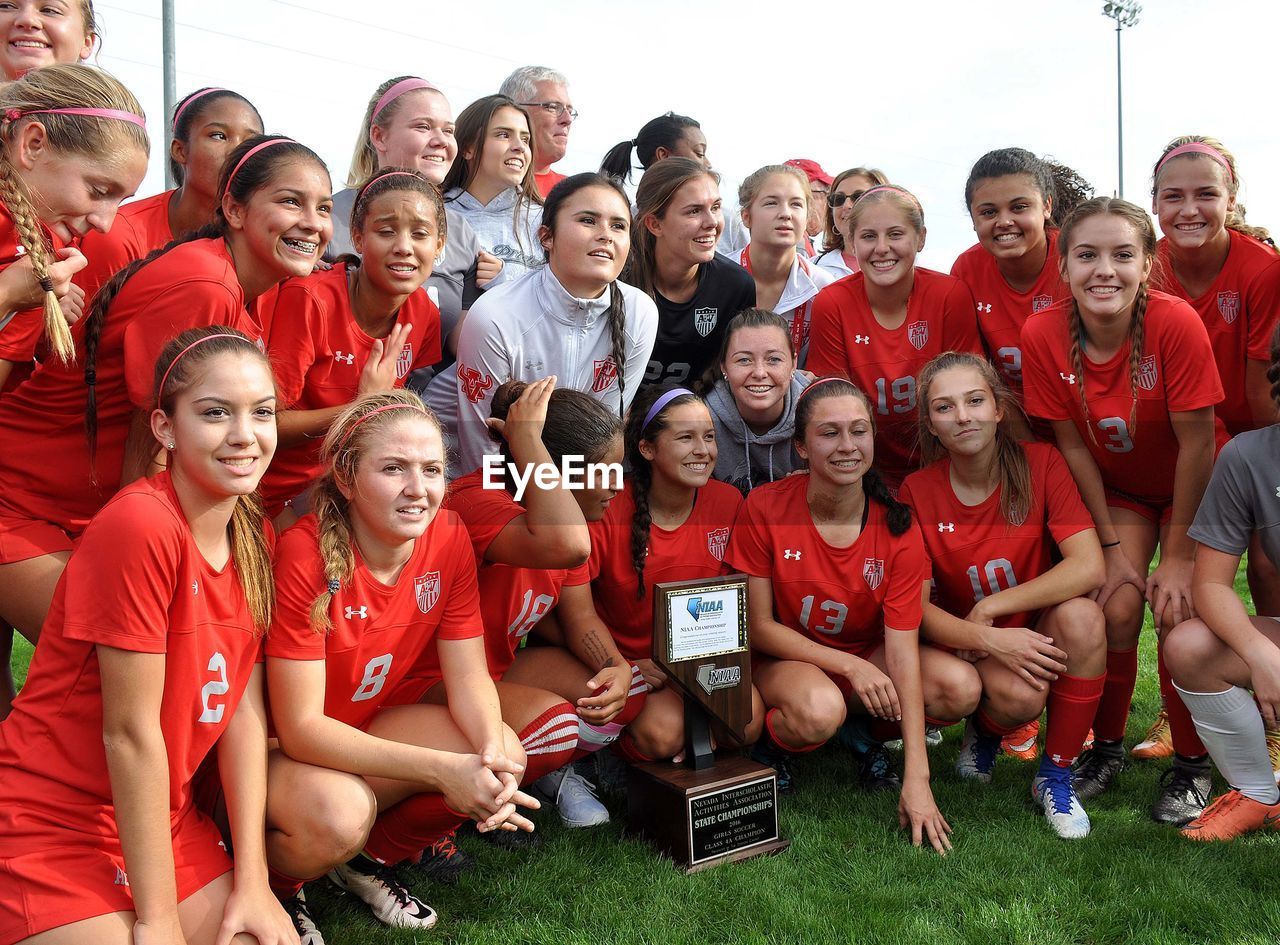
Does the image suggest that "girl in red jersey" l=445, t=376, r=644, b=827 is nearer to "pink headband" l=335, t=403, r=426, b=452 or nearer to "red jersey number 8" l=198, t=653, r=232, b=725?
"pink headband" l=335, t=403, r=426, b=452

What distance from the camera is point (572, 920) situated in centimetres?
286

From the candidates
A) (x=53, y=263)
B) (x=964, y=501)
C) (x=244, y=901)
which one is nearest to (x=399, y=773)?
(x=244, y=901)

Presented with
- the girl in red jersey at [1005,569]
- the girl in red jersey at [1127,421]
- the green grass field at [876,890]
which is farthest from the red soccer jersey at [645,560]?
the girl in red jersey at [1127,421]

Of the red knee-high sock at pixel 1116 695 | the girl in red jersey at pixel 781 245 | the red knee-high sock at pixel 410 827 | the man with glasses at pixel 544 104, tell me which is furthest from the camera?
the man with glasses at pixel 544 104

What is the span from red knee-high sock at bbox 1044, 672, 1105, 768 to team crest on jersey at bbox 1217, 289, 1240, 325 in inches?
65.2

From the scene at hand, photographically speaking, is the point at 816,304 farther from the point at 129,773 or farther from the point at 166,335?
the point at 129,773

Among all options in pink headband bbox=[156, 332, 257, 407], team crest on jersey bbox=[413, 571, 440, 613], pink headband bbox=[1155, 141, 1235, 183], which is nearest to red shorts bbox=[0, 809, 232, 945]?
team crest on jersey bbox=[413, 571, 440, 613]

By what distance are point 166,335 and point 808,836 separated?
2536mm

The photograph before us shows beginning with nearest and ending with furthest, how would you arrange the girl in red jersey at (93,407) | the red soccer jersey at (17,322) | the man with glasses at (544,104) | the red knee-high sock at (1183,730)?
1. the red soccer jersey at (17,322)
2. the girl in red jersey at (93,407)
3. the red knee-high sock at (1183,730)
4. the man with glasses at (544,104)

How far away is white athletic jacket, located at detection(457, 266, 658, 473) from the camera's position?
3670 millimetres

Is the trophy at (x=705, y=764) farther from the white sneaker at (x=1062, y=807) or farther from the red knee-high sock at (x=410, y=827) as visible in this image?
the white sneaker at (x=1062, y=807)

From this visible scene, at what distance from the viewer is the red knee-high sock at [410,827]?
2814mm

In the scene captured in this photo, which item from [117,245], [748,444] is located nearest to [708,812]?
[748,444]

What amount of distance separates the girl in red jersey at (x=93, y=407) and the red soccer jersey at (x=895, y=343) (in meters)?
2.44
